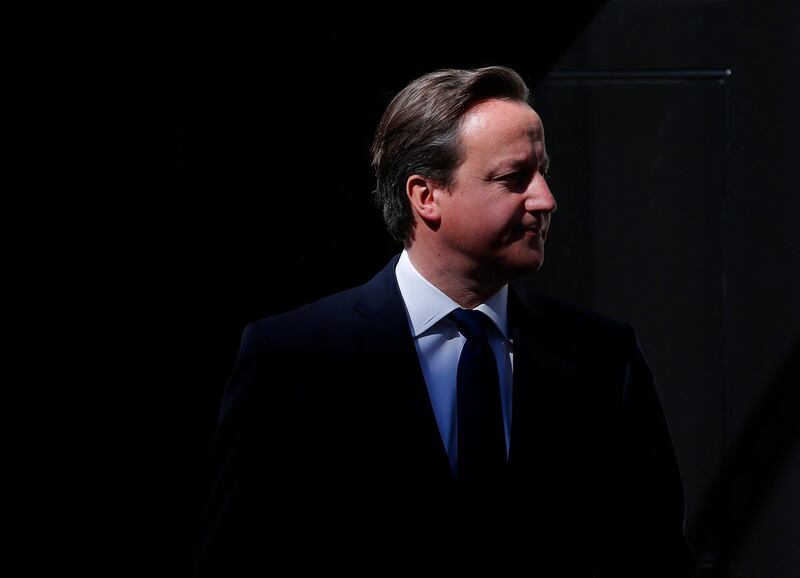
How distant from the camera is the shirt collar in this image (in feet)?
9.04

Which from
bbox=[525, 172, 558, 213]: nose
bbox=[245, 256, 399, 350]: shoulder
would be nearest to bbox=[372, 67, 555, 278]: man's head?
bbox=[525, 172, 558, 213]: nose

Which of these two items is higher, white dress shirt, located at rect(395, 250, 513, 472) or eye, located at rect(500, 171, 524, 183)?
eye, located at rect(500, 171, 524, 183)

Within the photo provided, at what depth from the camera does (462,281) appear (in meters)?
2.76

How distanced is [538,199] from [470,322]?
30 cm

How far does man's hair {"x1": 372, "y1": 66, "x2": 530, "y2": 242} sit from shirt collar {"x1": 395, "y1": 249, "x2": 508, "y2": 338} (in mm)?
155

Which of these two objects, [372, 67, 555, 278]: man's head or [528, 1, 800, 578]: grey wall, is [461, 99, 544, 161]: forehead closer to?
[372, 67, 555, 278]: man's head

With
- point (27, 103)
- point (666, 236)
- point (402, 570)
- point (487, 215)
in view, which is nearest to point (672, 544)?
point (402, 570)

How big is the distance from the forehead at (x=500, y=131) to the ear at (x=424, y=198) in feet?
0.46

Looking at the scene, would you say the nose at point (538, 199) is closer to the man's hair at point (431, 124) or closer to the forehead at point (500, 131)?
the forehead at point (500, 131)

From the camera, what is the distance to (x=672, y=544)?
106 inches

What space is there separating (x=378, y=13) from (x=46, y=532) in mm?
2116

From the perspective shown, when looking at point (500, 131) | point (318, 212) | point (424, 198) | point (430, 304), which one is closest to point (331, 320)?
point (430, 304)

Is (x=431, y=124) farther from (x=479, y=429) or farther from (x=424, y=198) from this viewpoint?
(x=479, y=429)

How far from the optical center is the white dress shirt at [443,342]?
2.69m
